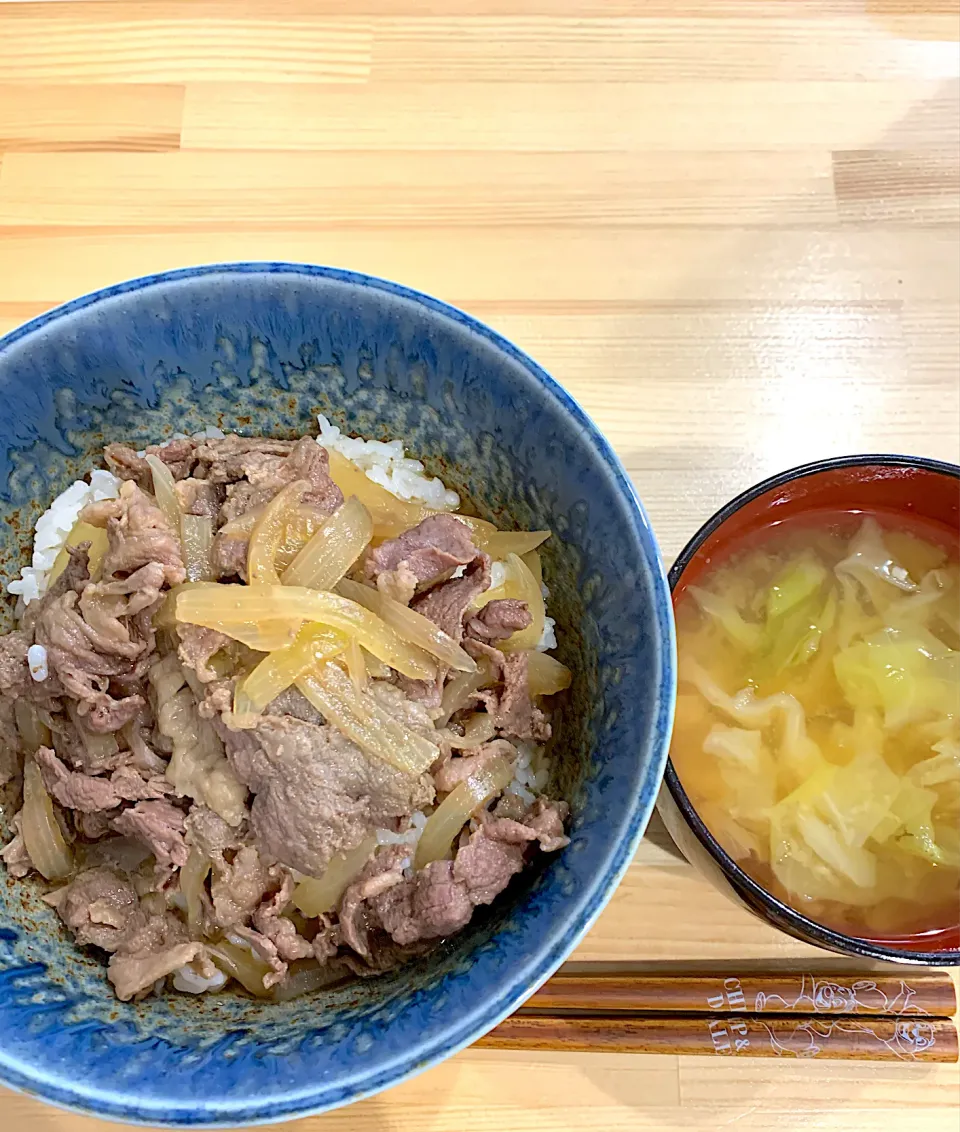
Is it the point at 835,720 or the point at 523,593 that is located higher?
the point at 523,593

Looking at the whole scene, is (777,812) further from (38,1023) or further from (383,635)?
(38,1023)

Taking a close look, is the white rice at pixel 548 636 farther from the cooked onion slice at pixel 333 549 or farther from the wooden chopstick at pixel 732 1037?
the wooden chopstick at pixel 732 1037

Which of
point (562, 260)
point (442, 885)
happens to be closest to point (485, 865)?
point (442, 885)

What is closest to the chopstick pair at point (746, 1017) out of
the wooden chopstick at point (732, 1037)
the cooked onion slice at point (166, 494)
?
the wooden chopstick at point (732, 1037)

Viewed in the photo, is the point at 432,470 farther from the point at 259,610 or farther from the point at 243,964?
the point at 243,964

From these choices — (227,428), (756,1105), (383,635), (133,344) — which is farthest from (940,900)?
(133,344)

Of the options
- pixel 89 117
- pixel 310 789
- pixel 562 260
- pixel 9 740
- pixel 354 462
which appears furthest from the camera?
pixel 89 117

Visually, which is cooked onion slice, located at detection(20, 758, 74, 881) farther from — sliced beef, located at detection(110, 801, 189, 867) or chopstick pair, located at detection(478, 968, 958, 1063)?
chopstick pair, located at detection(478, 968, 958, 1063)
